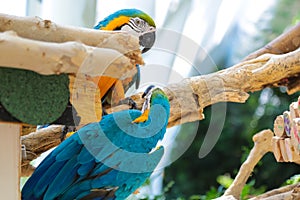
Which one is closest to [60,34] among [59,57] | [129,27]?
[59,57]

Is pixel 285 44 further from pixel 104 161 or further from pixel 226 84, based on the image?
pixel 104 161

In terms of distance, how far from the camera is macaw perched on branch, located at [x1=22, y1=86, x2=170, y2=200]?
18.6 inches

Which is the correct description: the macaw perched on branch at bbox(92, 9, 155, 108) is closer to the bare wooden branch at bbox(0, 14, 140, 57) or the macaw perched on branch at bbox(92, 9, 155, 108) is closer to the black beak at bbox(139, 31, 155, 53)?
the black beak at bbox(139, 31, 155, 53)

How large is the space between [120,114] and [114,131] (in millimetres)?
24

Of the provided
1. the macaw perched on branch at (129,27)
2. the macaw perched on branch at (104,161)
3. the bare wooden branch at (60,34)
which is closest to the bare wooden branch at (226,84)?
the macaw perched on branch at (129,27)

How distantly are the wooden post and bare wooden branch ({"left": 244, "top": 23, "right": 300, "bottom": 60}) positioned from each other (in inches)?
19.9

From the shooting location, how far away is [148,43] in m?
0.70

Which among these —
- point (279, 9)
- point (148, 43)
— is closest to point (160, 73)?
point (148, 43)

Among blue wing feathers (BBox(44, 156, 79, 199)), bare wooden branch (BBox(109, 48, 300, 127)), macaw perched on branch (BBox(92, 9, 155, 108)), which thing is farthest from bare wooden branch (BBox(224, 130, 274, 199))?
blue wing feathers (BBox(44, 156, 79, 199))

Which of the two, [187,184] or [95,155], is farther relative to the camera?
[187,184]

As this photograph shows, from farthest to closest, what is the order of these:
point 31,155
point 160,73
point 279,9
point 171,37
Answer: point 279,9, point 171,37, point 160,73, point 31,155

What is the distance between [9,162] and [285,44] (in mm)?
571

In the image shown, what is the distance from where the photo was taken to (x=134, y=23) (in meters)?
0.68

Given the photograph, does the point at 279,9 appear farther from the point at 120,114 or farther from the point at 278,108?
the point at 120,114
